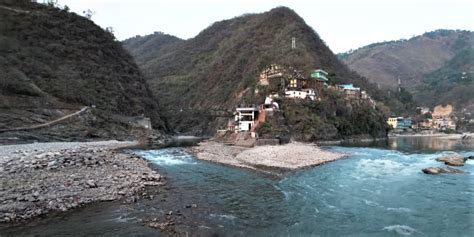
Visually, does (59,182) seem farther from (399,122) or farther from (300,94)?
(399,122)

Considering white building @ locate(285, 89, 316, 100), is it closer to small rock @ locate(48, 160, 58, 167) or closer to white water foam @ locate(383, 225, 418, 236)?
small rock @ locate(48, 160, 58, 167)

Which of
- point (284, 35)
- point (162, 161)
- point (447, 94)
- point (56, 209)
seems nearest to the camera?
point (56, 209)

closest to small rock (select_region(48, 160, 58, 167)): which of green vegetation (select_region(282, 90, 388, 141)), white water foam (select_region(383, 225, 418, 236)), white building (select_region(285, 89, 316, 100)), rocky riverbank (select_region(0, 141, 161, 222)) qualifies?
rocky riverbank (select_region(0, 141, 161, 222))

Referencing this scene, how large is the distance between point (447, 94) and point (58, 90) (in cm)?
17137

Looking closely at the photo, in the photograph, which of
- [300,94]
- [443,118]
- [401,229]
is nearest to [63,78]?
→ [300,94]

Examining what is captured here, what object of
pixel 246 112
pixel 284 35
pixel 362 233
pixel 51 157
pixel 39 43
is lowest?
pixel 362 233

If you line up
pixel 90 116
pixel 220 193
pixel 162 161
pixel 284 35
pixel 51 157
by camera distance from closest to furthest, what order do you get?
pixel 220 193, pixel 51 157, pixel 162 161, pixel 90 116, pixel 284 35

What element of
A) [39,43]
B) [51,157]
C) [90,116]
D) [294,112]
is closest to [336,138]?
[294,112]

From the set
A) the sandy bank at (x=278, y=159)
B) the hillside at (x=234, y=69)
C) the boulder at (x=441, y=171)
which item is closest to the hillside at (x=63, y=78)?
the hillside at (x=234, y=69)

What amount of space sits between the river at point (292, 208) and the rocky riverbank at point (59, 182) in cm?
110

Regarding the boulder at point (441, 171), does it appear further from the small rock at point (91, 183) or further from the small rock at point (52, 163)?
the small rock at point (52, 163)

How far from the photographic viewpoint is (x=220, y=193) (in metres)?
22.0

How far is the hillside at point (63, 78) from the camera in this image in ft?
163

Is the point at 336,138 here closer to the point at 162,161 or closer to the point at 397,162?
the point at 397,162
